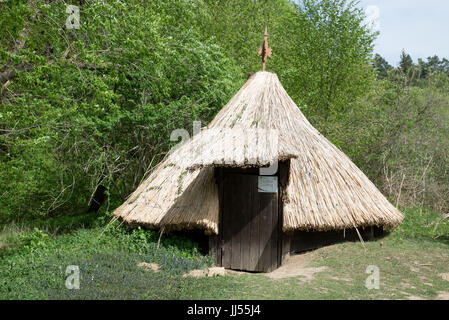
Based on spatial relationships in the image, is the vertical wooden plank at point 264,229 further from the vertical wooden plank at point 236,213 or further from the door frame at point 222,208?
the vertical wooden plank at point 236,213

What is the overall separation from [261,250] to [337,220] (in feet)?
5.55

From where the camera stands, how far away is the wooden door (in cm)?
899

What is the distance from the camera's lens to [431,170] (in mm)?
15484

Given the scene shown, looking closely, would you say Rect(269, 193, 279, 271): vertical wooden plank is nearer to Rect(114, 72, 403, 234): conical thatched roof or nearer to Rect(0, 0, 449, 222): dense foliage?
Rect(114, 72, 403, 234): conical thatched roof

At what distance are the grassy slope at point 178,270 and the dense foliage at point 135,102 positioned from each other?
242 centimetres

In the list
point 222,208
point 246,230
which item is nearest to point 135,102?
point 222,208

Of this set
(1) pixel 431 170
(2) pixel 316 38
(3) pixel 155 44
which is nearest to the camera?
(3) pixel 155 44

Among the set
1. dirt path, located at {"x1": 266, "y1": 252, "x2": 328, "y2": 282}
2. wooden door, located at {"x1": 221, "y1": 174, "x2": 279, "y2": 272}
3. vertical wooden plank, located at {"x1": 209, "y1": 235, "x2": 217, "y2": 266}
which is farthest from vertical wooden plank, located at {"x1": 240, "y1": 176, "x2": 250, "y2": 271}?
dirt path, located at {"x1": 266, "y1": 252, "x2": 328, "y2": 282}

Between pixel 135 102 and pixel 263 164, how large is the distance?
6.19 meters

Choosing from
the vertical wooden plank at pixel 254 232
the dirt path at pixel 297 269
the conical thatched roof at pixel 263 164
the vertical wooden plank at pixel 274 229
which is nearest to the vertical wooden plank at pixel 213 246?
the conical thatched roof at pixel 263 164

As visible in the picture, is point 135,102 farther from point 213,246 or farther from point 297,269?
point 297,269
